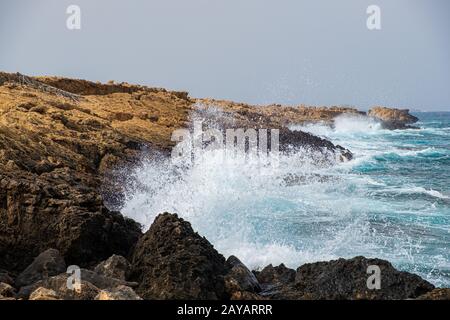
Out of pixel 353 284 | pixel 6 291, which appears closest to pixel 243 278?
pixel 353 284

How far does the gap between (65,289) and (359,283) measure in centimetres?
254

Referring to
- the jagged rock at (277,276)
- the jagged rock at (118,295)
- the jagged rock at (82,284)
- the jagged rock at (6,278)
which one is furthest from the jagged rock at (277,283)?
the jagged rock at (6,278)

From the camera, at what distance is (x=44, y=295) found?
4.54m

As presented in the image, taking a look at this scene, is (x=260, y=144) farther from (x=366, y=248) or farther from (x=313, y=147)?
(x=366, y=248)

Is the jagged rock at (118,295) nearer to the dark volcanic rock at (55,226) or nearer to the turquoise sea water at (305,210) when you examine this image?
the dark volcanic rock at (55,226)

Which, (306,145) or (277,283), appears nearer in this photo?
(277,283)

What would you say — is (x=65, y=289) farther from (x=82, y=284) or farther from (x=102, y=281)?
(x=102, y=281)

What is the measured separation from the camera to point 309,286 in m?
5.41

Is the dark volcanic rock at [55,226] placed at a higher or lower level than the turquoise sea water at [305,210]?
higher

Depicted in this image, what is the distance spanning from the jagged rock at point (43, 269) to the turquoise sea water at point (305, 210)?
3.08 m

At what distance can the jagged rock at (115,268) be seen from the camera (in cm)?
554

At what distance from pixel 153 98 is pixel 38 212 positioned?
55.2 feet

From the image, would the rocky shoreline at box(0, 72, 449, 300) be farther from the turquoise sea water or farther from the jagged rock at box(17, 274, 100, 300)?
the turquoise sea water

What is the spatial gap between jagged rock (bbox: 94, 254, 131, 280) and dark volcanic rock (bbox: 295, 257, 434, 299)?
5.56 feet
